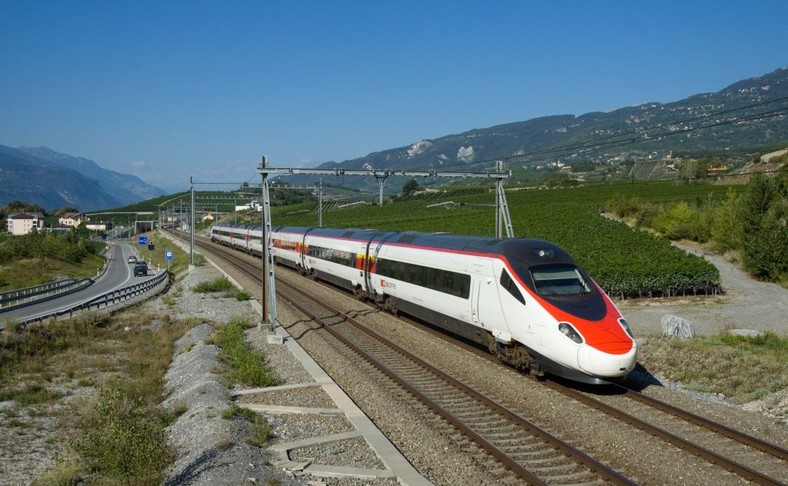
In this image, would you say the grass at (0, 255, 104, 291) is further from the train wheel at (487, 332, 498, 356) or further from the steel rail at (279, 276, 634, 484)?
the train wheel at (487, 332, 498, 356)

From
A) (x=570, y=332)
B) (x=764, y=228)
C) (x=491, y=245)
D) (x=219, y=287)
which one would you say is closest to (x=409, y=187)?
(x=219, y=287)

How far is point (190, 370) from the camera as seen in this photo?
17.0 meters

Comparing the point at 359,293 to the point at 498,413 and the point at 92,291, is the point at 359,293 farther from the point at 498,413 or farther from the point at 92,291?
the point at 92,291

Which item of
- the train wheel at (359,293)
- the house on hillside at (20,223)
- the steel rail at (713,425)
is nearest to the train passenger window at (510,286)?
the steel rail at (713,425)

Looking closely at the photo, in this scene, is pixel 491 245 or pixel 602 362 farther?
pixel 491 245

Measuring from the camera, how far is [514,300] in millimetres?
14367

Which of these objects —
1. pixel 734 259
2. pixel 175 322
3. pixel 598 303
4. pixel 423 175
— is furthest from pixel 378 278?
pixel 734 259

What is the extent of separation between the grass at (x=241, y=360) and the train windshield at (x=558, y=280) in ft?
20.9

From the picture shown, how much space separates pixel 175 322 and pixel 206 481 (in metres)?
19.3

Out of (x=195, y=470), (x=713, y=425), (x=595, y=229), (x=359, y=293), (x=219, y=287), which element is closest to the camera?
(x=195, y=470)

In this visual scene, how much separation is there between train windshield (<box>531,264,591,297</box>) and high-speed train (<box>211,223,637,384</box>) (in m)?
0.02

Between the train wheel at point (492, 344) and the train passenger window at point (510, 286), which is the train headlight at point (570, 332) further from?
the train wheel at point (492, 344)

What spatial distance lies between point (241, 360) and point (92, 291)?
121ft

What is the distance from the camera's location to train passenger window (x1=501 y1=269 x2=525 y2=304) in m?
14.2
